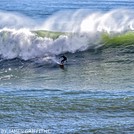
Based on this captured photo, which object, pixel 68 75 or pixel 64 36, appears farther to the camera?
pixel 64 36

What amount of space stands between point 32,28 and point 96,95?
9.92m

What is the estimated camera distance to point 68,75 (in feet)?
50.8

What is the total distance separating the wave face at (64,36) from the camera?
19.1 m

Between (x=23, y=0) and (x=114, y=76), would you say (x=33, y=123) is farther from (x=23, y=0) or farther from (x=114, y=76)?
(x=23, y=0)

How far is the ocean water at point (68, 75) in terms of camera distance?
10.6 m

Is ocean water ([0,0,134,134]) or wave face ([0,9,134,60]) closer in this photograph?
ocean water ([0,0,134,134])

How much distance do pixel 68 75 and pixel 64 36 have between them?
468 cm

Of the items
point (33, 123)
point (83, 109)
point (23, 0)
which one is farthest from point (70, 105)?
point (23, 0)

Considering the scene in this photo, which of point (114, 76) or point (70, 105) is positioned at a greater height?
point (114, 76)

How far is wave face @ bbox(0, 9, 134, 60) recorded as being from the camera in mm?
19094

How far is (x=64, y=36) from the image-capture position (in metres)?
20.0

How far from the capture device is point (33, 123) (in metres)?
10.6

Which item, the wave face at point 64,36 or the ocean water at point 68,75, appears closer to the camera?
the ocean water at point 68,75

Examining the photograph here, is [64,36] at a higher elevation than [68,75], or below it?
higher
